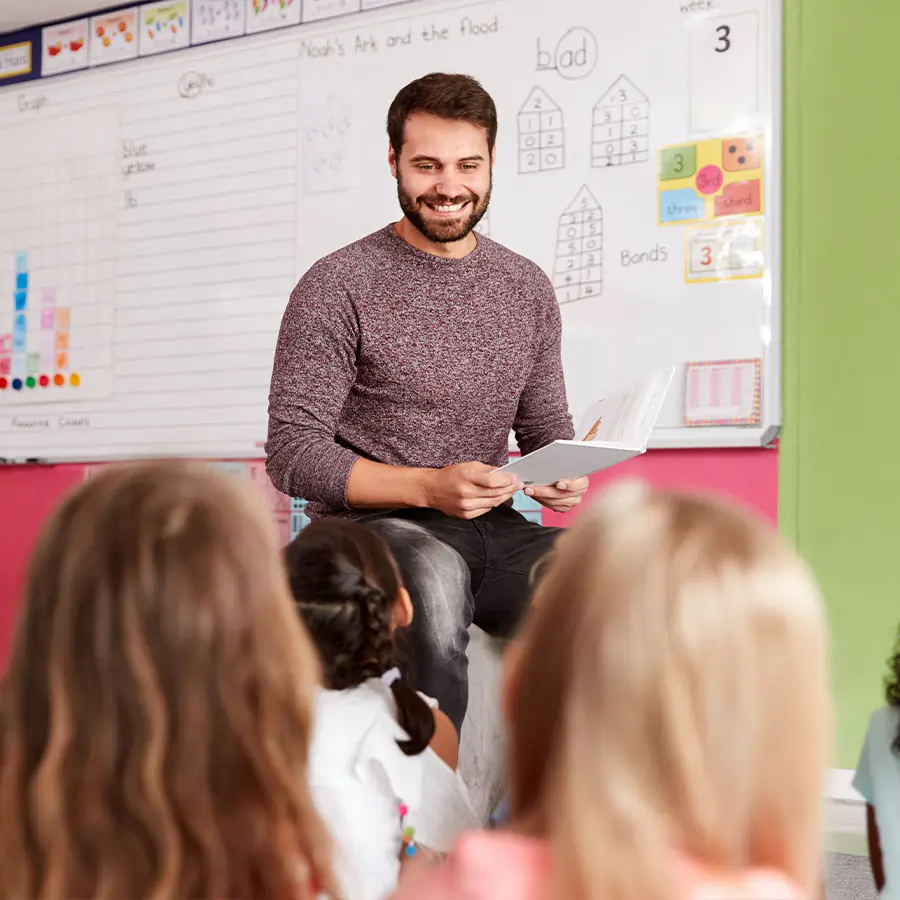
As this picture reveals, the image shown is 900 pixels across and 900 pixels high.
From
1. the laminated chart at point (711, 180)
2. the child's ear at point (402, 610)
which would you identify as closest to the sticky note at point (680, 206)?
the laminated chart at point (711, 180)

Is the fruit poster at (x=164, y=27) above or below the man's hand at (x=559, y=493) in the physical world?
above

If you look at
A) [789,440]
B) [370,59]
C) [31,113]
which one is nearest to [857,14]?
[789,440]

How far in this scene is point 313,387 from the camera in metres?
1.66

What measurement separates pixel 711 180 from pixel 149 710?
6.30 ft

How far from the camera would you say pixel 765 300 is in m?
2.21

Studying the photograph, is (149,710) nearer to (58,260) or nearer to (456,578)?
(456,578)

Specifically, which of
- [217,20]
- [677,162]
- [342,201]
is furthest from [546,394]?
[217,20]

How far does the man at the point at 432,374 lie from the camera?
1588 mm

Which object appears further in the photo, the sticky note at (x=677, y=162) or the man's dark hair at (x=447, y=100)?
the sticky note at (x=677, y=162)

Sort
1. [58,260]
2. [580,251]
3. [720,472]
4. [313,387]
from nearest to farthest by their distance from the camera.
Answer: [313,387]
[720,472]
[580,251]
[58,260]

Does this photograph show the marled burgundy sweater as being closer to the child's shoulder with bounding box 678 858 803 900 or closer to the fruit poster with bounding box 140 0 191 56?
the child's shoulder with bounding box 678 858 803 900

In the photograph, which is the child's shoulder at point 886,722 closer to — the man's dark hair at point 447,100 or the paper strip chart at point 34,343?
the man's dark hair at point 447,100

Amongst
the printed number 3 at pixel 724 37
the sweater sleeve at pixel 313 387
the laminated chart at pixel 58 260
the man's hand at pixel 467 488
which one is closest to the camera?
the man's hand at pixel 467 488

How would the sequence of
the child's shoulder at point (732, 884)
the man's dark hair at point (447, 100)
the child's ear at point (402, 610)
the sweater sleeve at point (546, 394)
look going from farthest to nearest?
the sweater sleeve at point (546, 394)
the man's dark hair at point (447, 100)
the child's ear at point (402, 610)
the child's shoulder at point (732, 884)
